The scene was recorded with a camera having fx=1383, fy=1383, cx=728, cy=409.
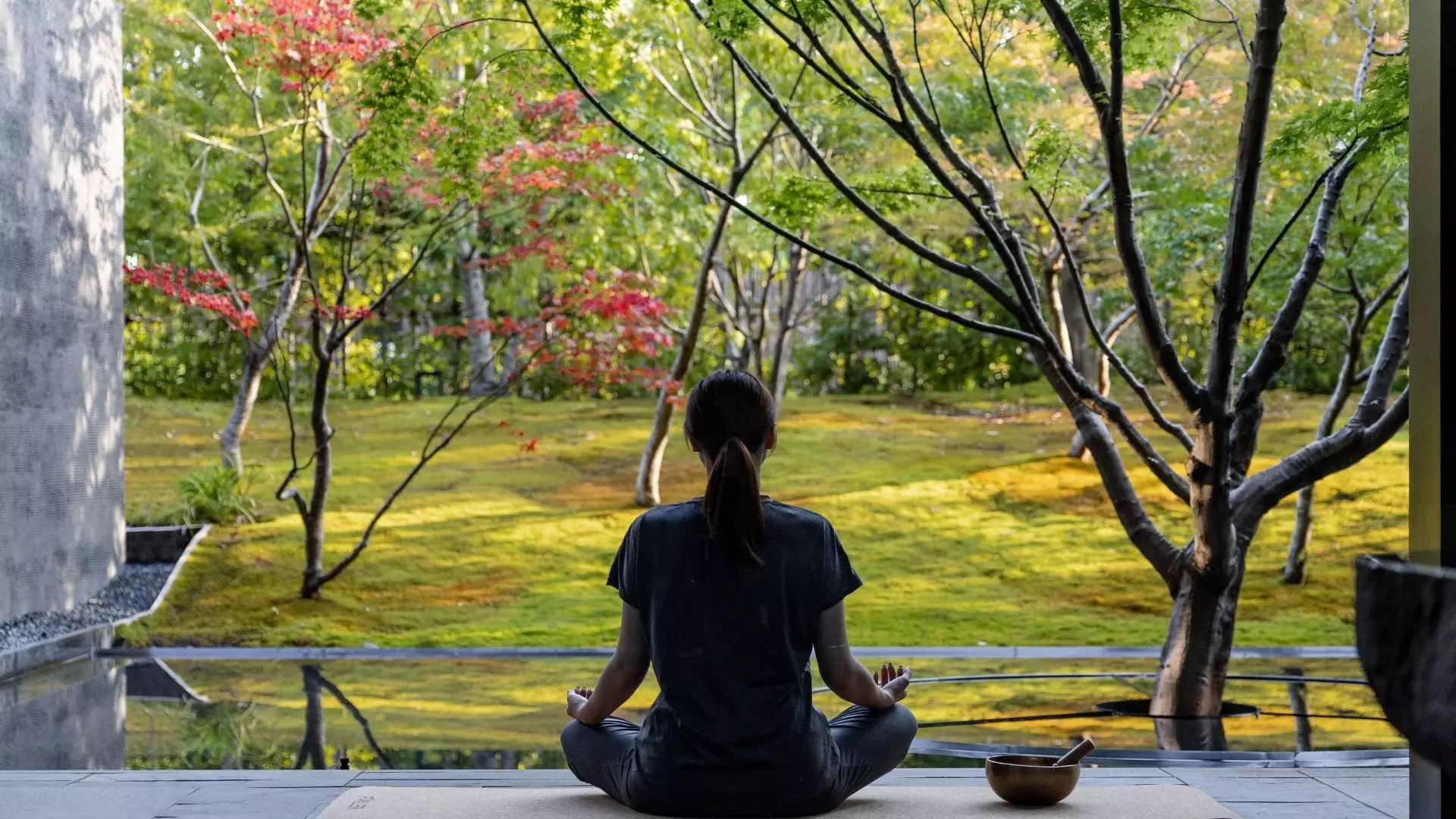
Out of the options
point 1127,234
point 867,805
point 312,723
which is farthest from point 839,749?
point 312,723

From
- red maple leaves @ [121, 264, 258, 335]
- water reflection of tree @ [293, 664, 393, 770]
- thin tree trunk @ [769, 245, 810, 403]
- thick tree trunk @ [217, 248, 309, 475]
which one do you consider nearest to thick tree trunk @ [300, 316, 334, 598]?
red maple leaves @ [121, 264, 258, 335]

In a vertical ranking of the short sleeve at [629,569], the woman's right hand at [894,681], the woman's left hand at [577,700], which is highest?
the short sleeve at [629,569]

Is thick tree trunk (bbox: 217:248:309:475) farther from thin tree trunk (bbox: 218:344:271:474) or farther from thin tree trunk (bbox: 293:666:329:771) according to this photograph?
thin tree trunk (bbox: 293:666:329:771)

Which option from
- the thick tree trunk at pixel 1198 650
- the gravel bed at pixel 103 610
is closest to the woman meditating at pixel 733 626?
the thick tree trunk at pixel 1198 650

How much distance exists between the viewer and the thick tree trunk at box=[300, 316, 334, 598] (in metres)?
7.57

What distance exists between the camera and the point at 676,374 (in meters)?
9.12

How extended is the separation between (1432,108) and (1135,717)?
2.91 m

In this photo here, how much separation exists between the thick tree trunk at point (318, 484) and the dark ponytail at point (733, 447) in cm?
544

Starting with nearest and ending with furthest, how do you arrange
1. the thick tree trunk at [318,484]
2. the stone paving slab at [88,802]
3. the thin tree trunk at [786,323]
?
the stone paving slab at [88,802], the thick tree trunk at [318,484], the thin tree trunk at [786,323]

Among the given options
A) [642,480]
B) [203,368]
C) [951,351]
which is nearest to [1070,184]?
[642,480]

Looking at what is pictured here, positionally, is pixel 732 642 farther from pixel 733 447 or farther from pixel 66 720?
pixel 66 720

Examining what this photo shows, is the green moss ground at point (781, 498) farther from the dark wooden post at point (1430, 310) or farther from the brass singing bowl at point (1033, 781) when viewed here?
the dark wooden post at point (1430, 310)

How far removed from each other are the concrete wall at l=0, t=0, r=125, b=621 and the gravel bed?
0.07 metres

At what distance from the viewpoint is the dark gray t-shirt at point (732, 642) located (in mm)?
2422
